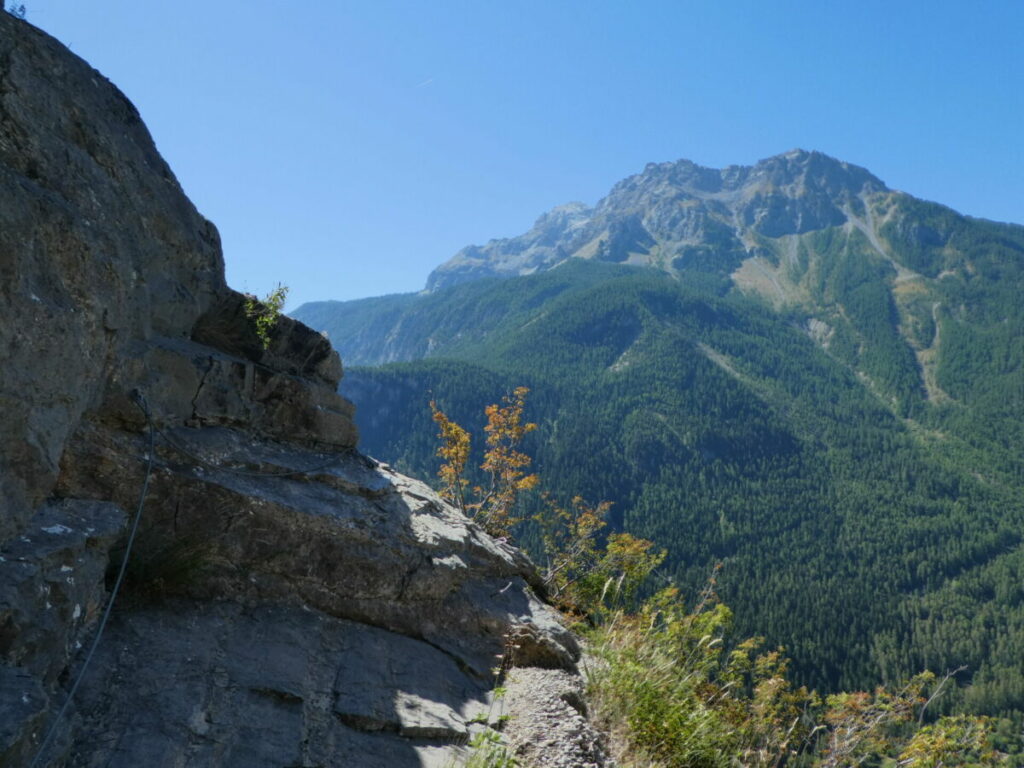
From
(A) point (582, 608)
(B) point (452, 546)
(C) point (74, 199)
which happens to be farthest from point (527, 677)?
(C) point (74, 199)

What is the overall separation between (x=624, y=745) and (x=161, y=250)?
391 inches

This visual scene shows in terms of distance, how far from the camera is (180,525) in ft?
25.8

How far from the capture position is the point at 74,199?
7.12m

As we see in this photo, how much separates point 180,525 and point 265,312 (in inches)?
192

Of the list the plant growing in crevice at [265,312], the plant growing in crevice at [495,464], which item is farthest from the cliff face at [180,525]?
the plant growing in crevice at [495,464]

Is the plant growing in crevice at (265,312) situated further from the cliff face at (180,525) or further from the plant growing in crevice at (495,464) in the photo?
the plant growing in crevice at (495,464)

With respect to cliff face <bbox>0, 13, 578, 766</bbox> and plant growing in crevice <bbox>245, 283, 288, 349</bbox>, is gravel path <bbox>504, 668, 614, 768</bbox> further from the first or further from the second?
plant growing in crevice <bbox>245, 283, 288, 349</bbox>

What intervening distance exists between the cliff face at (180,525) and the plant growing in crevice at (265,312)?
0.54 ft

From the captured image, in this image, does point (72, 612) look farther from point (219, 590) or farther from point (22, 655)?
point (219, 590)

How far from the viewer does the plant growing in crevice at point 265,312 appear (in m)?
11.2

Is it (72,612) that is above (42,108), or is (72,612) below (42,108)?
below

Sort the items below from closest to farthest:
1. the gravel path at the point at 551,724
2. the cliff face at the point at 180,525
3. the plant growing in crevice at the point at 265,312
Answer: the cliff face at the point at 180,525 → the gravel path at the point at 551,724 → the plant growing in crevice at the point at 265,312

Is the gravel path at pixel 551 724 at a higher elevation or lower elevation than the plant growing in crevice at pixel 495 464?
lower

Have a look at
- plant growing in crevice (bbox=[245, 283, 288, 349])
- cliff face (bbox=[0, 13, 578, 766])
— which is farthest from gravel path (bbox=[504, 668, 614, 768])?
plant growing in crevice (bbox=[245, 283, 288, 349])
